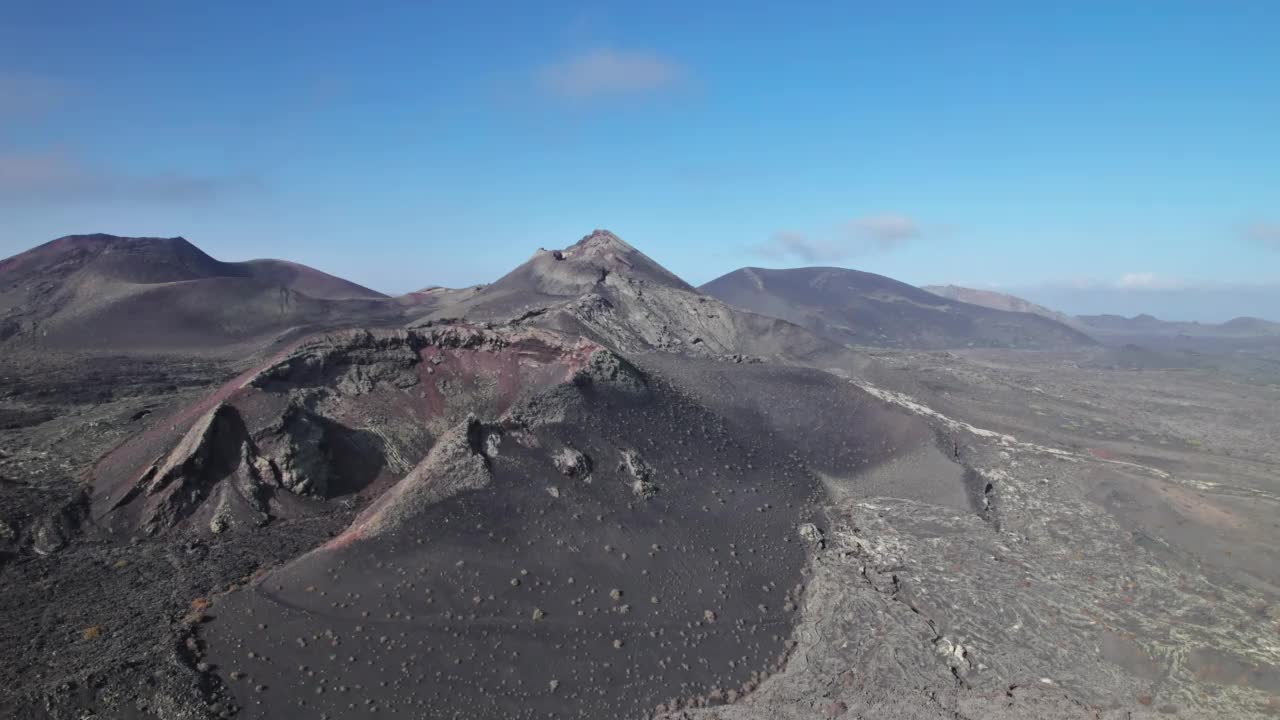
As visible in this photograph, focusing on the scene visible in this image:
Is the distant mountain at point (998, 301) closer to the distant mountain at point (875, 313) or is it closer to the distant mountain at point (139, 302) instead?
the distant mountain at point (875, 313)

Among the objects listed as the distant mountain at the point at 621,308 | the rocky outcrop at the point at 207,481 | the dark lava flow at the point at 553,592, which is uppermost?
the distant mountain at the point at 621,308

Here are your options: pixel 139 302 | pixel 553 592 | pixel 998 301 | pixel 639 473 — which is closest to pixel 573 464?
pixel 639 473

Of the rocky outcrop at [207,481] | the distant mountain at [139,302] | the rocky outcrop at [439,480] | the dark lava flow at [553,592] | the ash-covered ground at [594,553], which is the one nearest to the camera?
the dark lava flow at [553,592]

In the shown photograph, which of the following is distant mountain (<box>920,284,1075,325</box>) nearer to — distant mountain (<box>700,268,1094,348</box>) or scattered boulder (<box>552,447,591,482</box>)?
distant mountain (<box>700,268,1094,348</box>)

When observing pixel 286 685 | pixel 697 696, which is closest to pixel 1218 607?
pixel 697 696

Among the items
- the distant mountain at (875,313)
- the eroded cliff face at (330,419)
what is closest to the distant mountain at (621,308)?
the eroded cliff face at (330,419)

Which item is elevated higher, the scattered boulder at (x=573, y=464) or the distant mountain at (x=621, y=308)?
the distant mountain at (x=621, y=308)
